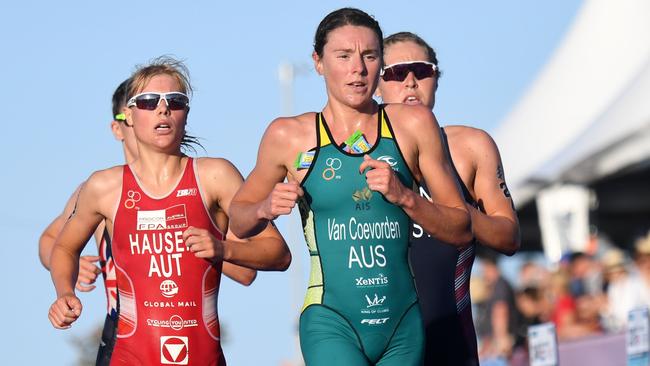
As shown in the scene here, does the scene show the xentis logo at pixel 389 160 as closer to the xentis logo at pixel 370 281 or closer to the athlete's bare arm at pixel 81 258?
the xentis logo at pixel 370 281

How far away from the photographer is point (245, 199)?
302 inches

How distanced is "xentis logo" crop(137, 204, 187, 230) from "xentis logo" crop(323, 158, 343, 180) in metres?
1.34

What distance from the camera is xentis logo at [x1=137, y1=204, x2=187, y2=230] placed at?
332 inches

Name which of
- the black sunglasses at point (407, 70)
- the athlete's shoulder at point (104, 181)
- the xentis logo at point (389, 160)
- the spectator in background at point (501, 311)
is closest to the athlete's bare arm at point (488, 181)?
the black sunglasses at point (407, 70)

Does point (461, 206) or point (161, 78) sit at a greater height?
point (161, 78)

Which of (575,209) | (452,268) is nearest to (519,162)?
(575,209)

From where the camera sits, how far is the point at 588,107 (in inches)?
921

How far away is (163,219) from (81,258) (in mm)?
1056

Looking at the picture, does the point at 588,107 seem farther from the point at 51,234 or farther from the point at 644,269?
the point at 51,234

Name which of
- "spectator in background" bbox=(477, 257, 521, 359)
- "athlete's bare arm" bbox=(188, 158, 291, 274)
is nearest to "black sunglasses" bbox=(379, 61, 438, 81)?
"athlete's bare arm" bbox=(188, 158, 291, 274)

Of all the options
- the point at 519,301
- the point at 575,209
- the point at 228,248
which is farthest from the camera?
the point at 575,209

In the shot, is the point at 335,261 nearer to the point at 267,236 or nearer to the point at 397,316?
the point at 397,316

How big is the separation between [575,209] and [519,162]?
7.32 ft

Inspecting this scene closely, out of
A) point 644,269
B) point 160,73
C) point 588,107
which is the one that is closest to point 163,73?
point 160,73
